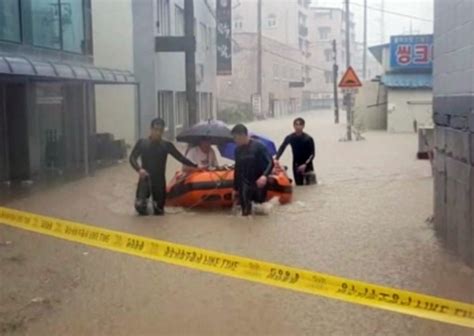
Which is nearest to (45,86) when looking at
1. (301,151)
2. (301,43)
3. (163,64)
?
(301,151)

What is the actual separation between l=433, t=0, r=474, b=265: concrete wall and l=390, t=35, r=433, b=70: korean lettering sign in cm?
2812

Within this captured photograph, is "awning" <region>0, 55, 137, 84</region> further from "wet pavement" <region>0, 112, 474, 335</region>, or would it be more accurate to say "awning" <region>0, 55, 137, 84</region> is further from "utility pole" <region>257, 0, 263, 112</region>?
"utility pole" <region>257, 0, 263, 112</region>

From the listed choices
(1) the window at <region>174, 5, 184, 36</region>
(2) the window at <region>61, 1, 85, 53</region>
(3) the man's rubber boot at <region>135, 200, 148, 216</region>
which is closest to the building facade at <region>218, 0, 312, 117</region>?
(1) the window at <region>174, 5, 184, 36</region>

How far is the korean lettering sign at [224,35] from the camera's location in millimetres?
35219

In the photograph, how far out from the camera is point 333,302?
20.0ft

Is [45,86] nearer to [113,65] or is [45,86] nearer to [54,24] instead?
[54,24]

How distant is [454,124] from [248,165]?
3399mm

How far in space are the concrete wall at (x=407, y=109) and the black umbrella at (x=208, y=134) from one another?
25079mm

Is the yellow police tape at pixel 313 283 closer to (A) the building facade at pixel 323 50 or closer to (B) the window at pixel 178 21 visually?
(B) the window at pixel 178 21

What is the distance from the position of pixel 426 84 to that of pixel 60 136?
22.4 meters

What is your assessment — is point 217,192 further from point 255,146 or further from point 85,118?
point 85,118

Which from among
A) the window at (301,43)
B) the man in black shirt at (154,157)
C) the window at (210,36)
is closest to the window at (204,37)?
the window at (210,36)

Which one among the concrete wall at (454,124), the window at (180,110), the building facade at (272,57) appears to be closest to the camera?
the concrete wall at (454,124)

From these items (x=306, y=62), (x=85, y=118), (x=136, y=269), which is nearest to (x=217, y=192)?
(x=136, y=269)
